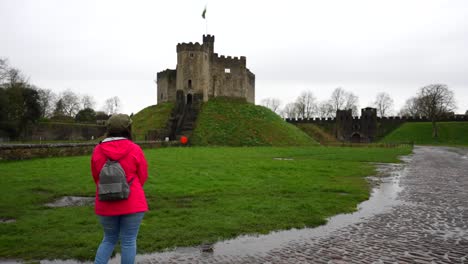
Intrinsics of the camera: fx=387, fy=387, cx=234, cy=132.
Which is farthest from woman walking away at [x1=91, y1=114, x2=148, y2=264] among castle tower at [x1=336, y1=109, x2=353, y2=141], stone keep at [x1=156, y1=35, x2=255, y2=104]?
castle tower at [x1=336, y1=109, x2=353, y2=141]

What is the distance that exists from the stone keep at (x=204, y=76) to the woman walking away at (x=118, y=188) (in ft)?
159

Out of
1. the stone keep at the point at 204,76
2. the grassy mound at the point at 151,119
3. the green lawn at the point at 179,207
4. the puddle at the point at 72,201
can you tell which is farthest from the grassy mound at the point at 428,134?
the puddle at the point at 72,201

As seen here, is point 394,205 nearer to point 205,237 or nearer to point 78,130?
point 205,237

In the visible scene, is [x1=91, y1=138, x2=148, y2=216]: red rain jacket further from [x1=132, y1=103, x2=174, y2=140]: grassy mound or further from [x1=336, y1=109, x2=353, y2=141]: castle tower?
[x1=336, y1=109, x2=353, y2=141]: castle tower

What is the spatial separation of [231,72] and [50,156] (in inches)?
1457

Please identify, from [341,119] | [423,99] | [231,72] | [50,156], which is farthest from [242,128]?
[423,99]

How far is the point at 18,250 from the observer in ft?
20.0

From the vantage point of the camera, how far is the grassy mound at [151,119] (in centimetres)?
4854

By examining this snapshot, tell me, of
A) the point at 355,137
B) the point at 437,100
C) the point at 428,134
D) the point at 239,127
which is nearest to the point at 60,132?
the point at 239,127

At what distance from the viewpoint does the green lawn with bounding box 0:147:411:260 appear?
21.9 feet

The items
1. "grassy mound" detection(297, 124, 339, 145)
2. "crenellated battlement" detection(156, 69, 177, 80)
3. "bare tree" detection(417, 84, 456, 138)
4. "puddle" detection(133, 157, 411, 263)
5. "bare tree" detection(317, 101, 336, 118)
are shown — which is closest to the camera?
"puddle" detection(133, 157, 411, 263)

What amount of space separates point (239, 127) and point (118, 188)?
145 ft

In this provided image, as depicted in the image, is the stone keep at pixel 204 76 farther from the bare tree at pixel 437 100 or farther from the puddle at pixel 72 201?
the bare tree at pixel 437 100

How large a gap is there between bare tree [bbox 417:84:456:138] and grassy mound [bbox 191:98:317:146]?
5000cm
